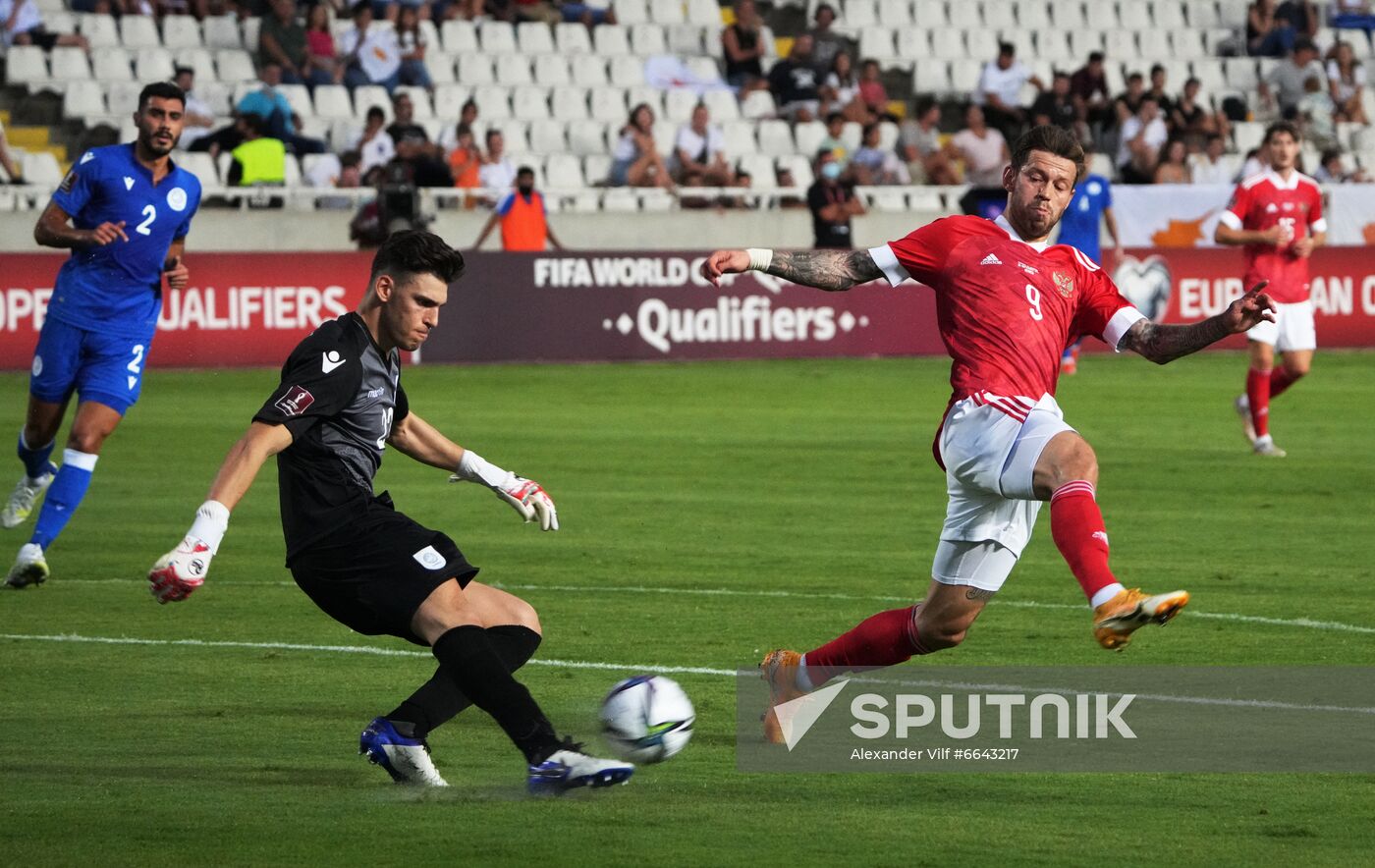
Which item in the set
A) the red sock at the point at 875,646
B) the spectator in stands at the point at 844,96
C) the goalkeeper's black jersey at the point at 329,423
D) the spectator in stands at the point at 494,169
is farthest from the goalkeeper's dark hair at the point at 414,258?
the spectator in stands at the point at 844,96

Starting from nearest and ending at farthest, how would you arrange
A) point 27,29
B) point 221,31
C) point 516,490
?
point 516,490 → point 27,29 → point 221,31

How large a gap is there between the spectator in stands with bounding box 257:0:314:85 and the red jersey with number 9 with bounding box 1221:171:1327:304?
13.3m

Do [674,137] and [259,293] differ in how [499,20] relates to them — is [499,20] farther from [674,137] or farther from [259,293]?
[259,293]

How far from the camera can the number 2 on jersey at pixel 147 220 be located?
10.0 meters

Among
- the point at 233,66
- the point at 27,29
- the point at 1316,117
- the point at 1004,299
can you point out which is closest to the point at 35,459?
the point at 1004,299

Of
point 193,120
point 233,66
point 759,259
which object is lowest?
point 193,120

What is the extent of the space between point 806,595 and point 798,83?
1905 centimetres

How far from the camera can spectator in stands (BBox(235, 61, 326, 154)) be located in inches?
916

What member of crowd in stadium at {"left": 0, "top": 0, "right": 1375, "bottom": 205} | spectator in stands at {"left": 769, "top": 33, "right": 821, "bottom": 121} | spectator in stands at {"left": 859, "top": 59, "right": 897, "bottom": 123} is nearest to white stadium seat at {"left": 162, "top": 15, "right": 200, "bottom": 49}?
crowd in stadium at {"left": 0, "top": 0, "right": 1375, "bottom": 205}

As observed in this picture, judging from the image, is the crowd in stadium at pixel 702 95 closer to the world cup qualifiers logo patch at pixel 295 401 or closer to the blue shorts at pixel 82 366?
the blue shorts at pixel 82 366

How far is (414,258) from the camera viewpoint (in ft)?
18.9

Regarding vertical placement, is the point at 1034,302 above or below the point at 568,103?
above

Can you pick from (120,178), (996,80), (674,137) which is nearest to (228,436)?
(120,178)

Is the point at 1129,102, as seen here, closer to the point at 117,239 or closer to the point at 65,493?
the point at 117,239
